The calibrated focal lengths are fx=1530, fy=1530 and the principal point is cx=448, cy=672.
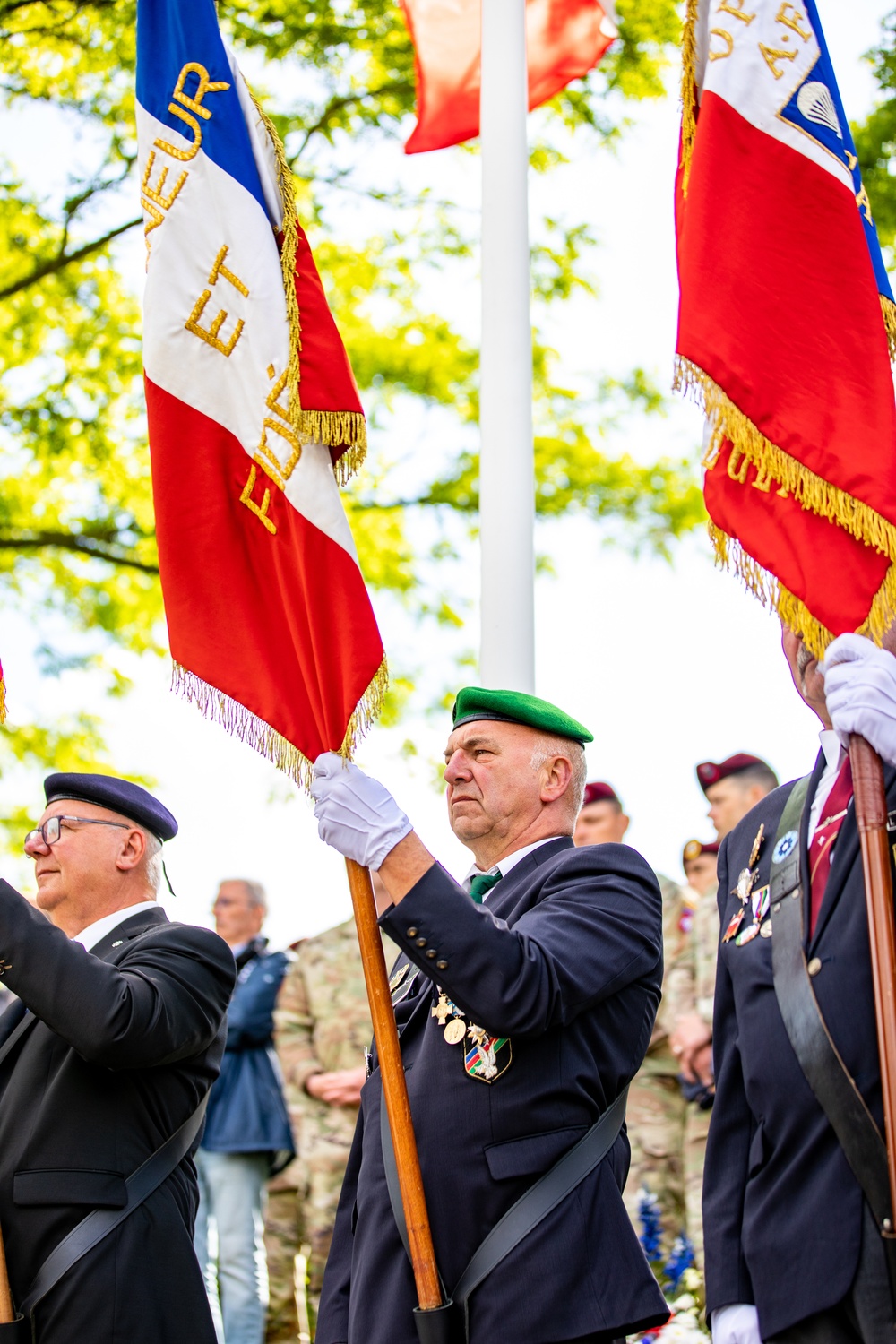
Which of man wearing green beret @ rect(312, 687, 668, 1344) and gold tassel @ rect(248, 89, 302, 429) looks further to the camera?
gold tassel @ rect(248, 89, 302, 429)

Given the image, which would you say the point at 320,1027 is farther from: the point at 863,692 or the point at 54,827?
the point at 863,692

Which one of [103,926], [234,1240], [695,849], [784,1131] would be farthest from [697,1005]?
[784,1131]

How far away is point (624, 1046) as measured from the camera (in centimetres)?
343

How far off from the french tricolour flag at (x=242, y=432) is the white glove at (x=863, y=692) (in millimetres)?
1231

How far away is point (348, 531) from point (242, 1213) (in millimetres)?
3916

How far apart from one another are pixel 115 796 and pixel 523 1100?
1737 millimetres

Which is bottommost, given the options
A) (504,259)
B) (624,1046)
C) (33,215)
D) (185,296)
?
(624,1046)

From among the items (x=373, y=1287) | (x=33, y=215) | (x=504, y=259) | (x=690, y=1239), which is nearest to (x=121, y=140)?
(x=33, y=215)

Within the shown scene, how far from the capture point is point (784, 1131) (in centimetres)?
279

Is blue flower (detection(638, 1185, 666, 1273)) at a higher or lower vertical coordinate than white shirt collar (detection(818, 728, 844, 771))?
lower

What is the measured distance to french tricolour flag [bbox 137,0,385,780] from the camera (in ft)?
12.2

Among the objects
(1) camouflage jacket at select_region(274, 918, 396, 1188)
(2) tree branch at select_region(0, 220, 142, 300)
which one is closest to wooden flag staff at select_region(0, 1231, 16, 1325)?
(1) camouflage jacket at select_region(274, 918, 396, 1188)

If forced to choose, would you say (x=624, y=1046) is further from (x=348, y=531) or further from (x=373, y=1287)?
(x=348, y=531)

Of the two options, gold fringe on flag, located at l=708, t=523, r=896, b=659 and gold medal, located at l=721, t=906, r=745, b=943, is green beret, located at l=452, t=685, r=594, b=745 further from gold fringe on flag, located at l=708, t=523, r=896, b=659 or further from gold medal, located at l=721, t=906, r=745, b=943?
gold medal, located at l=721, t=906, r=745, b=943
